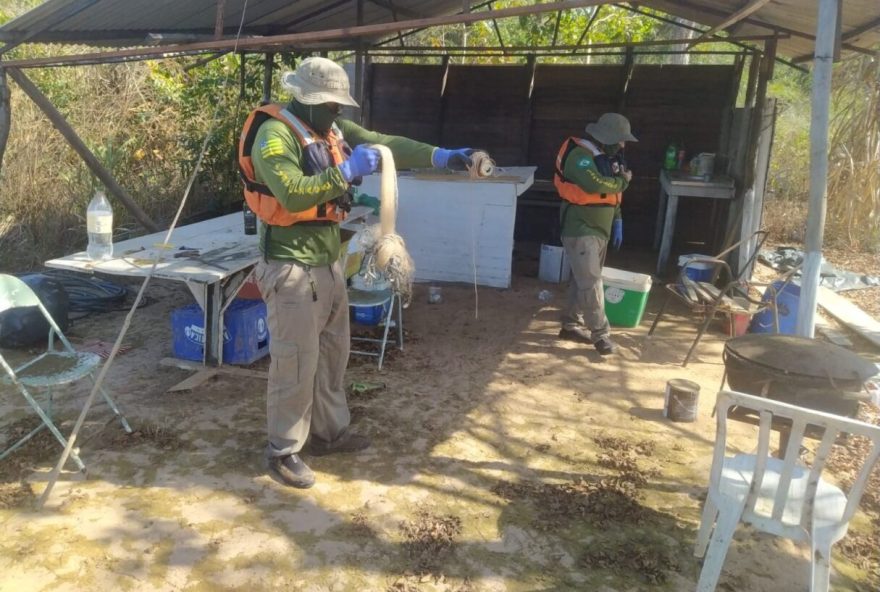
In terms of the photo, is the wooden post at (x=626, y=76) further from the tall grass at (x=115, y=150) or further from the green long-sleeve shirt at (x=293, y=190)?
the green long-sleeve shirt at (x=293, y=190)

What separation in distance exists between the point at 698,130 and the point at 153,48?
7345 millimetres

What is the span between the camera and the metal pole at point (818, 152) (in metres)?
3.51

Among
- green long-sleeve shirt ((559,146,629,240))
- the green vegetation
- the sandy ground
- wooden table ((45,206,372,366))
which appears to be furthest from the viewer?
the green vegetation

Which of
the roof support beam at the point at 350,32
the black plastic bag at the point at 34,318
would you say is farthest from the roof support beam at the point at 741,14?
the black plastic bag at the point at 34,318

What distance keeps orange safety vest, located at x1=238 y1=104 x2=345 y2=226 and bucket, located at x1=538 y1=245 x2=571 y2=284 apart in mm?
5053

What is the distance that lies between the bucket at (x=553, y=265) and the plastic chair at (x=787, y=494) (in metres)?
5.39

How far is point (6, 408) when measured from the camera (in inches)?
177

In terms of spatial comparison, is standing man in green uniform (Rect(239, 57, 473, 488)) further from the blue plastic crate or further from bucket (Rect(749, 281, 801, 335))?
bucket (Rect(749, 281, 801, 335))

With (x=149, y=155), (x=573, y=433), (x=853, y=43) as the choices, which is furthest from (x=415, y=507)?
(x=149, y=155)

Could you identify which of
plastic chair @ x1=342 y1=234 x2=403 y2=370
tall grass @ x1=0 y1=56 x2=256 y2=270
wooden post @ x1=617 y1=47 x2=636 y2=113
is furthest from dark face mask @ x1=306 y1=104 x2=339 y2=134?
wooden post @ x1=617 y1=47 x2=636 y2=113

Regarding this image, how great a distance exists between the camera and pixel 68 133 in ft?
19.5

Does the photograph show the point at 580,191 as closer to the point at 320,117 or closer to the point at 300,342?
the point at 320,117

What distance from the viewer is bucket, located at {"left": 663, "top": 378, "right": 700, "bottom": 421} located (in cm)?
468

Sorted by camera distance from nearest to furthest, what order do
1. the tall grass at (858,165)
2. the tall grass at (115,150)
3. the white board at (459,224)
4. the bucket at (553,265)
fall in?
the white board at (459,224) < the bucket at (553,265) < the tall grass at (115,150) < the tall grass at (858,165)
